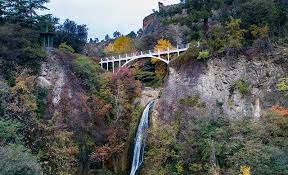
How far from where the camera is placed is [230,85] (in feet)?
99.1

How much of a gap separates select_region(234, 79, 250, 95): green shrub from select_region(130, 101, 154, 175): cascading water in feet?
23.0

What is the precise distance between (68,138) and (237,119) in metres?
11.3

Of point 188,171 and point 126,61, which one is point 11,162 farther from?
point 126,61

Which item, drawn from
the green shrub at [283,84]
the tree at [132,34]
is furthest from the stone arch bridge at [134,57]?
the tree at [132,34]

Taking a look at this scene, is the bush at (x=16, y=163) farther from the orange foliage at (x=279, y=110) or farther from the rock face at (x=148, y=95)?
the orange foliage at (x=279, y=110)

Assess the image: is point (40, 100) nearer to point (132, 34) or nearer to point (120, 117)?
point (120, 117)

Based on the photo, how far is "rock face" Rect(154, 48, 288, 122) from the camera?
28.9 m

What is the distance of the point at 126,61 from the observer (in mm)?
38719

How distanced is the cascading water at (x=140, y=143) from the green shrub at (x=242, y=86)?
276 inches

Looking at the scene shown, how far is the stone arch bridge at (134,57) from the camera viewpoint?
1415 inches

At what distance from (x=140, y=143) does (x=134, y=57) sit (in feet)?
35.7

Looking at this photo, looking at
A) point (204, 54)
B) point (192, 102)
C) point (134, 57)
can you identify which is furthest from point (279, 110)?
point (134, 57)

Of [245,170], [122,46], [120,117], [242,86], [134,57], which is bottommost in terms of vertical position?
[245,170]

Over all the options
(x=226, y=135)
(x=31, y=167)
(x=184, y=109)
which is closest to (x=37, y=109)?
(x=31, y=167)
